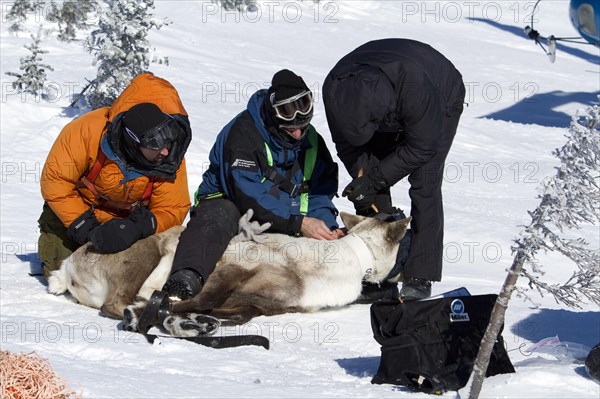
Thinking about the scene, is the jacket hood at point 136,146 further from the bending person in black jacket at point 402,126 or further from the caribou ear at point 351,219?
the caribou ear at point 351,219

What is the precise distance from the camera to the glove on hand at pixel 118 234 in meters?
5.62

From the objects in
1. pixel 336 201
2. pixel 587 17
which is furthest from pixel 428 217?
pixel 587 17

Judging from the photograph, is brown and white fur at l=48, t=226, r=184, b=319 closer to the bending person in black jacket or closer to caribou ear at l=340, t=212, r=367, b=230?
caribou ear at l=340, t=212, r=367, b=230

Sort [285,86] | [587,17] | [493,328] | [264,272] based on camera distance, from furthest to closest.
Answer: [587,17], [285,86], [264,272], [493,328]

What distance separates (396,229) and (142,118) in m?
1.74

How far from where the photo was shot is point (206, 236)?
555 centimetres

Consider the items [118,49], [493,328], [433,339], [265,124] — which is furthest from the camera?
[118,49]

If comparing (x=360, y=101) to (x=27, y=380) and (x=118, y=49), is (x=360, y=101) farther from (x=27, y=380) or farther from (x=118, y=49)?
(x=118, y=49)

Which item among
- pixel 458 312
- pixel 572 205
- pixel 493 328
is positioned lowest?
pixel 458 312

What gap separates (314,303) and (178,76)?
41.5 feet

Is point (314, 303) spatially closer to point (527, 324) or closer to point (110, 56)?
point (527, 324)

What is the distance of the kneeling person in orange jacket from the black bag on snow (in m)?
2.02

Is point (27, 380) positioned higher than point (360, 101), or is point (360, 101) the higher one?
point (360, 101)

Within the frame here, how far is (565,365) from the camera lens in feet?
13.2
